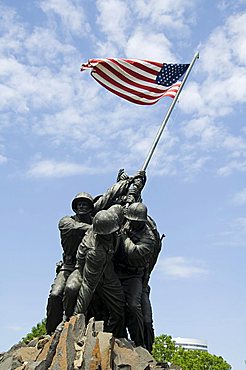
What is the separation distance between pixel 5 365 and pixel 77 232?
2294 millimetres

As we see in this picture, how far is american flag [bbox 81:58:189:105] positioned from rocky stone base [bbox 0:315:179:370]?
5.93 m

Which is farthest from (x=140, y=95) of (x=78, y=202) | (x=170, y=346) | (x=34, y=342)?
(x=170, y=346)

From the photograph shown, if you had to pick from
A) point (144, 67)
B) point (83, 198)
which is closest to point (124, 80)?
point (144, 67)

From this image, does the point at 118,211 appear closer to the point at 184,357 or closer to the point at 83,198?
the point at 83,198

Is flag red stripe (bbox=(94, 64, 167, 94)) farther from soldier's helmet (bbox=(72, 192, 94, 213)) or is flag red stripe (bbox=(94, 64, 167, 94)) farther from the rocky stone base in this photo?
the rocky stone base

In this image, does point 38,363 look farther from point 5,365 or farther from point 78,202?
point 78,202

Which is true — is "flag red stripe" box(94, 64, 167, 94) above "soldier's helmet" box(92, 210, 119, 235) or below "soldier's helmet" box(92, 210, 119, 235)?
above

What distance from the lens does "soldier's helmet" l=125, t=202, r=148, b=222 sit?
9055 millimetres

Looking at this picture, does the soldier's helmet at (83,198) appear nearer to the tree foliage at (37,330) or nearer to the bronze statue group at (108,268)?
the bronze statue group at (108,268)

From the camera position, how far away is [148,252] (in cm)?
892

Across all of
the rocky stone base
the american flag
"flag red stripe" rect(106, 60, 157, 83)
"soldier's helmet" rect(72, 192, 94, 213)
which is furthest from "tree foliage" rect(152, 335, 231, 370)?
the rocky stone base

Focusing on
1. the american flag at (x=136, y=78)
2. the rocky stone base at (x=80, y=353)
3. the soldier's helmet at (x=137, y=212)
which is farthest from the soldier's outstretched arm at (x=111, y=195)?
the american flag at (x=136, y=78)

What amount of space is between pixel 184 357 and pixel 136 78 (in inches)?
790

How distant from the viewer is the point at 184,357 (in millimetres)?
29359
